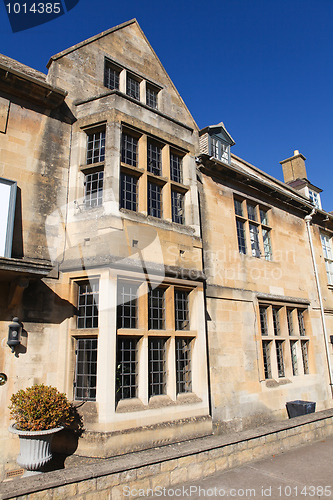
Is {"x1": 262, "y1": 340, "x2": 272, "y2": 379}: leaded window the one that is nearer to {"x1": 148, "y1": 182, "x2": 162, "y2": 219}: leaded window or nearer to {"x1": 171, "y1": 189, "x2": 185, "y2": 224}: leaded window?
{"x1": 171, "y1": 189, "x2": 185, "y2": 224}: leaded window

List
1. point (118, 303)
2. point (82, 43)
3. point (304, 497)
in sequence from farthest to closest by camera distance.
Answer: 1. point (82, 43)
2. point (118, 303)
3. point (304, 497)

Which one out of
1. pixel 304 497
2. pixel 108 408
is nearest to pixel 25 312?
pixel 108 408

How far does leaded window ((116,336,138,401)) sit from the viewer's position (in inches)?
265

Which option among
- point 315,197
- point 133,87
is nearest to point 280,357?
point 315,197

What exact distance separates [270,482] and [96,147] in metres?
7.81

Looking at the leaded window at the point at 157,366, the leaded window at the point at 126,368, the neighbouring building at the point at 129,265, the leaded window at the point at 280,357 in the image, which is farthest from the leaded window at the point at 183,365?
the leaded window at the point at 280,357

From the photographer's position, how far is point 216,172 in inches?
434

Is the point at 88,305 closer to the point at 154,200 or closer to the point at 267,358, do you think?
the point at 154,200

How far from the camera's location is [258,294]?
10797mm

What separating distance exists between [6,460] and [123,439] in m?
2.07

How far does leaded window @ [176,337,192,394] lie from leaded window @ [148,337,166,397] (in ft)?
1.54

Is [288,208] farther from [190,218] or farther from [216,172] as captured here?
[190,218]

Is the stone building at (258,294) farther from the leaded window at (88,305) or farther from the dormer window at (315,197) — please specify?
the leaded window at (88,305)

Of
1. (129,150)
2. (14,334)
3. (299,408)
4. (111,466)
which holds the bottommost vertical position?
(299,408)
